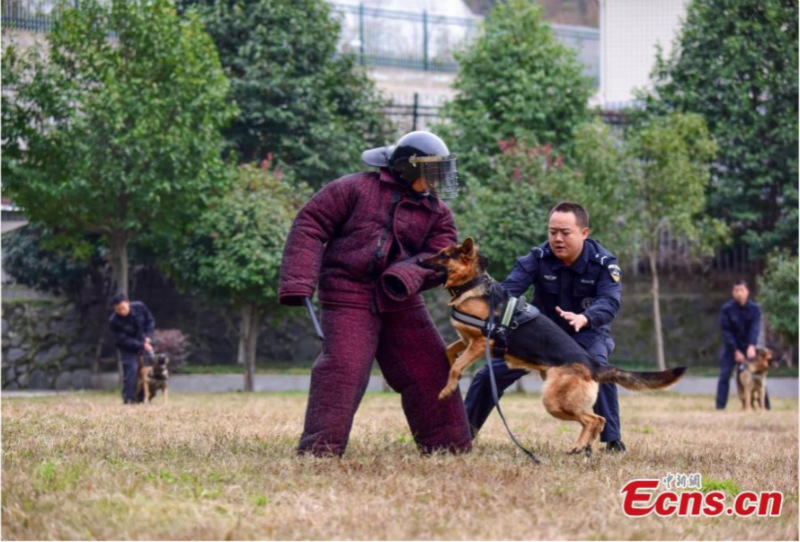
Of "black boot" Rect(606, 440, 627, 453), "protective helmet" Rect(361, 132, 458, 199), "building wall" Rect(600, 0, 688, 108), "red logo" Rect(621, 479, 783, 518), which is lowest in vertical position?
"black boot" Rect(606, 440, 627, 453)

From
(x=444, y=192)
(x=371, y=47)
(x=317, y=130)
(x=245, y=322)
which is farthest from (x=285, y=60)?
(x=444, y=192)

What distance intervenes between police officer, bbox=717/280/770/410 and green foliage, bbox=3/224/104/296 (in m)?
13.9

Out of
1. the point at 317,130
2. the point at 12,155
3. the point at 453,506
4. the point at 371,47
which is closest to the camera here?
the point at 453,506

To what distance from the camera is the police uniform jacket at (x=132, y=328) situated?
19453mm

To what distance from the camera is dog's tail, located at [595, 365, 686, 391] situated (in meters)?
8.89

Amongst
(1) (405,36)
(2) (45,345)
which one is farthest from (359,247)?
(1) (405,36)

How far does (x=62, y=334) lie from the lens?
27531 mm

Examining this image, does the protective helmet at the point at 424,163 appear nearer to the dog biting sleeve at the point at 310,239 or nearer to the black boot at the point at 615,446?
the dog biting sleeve at the point at 310,239

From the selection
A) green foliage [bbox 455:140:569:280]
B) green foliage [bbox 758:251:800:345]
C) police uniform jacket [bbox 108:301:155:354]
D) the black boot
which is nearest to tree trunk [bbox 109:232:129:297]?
police uniform jacket [bbox 108:301:155:354]

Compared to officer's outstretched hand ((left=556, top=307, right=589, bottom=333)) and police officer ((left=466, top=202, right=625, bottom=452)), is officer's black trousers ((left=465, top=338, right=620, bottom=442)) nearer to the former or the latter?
police officer ((left=466, top=202, right=625, bottom=452))

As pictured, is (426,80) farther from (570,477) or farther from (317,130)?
(570,477)

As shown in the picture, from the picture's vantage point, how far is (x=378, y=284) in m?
8.45

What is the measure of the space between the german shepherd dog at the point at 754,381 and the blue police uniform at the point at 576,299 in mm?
11627

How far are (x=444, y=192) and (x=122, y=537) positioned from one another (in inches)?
145
